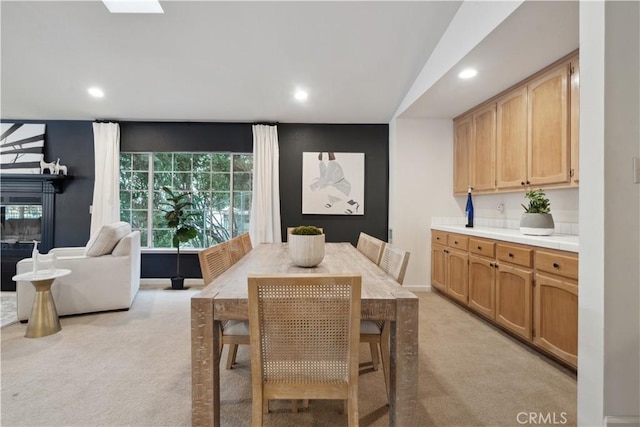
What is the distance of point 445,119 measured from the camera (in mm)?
3975

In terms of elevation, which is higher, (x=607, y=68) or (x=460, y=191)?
(x=607, y=68)

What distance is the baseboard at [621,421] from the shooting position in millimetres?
1274

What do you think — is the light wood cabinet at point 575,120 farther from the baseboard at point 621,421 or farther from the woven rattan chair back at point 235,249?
the woven rattan chair back at point 235,249

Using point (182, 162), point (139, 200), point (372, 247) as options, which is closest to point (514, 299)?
point (372, 247)

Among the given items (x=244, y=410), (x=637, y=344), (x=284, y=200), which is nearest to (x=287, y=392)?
(x=244, y=410)

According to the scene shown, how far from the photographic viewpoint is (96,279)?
303 cm

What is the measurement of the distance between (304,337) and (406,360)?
0.46m

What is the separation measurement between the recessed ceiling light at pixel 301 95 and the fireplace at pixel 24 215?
11.8ft

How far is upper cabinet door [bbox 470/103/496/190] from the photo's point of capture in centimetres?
322

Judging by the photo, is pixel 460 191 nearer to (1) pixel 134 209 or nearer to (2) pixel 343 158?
(2) pixel 343 158

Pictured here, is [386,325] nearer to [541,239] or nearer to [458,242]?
[541,239]

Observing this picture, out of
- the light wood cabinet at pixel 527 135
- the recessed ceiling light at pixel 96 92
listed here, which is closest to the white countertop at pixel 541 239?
the light wood cabinet at pixel 527 135

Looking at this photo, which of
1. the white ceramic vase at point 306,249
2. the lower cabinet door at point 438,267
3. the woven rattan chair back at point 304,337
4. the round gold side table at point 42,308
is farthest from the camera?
the lower cabinet door at point 438,267

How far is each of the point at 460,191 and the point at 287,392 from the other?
138 inches
